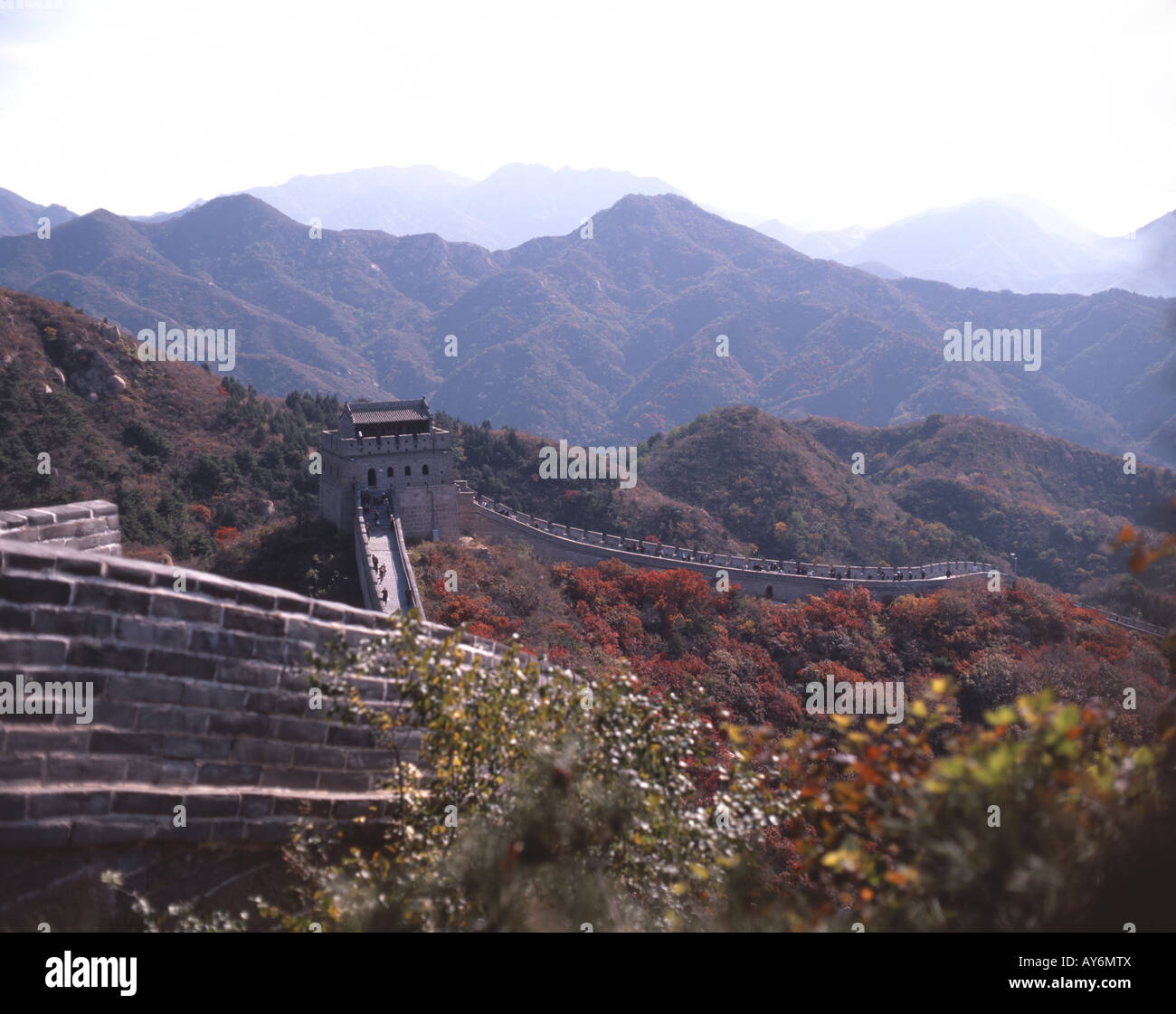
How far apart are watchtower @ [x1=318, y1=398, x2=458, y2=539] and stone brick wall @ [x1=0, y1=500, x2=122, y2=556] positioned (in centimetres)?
2542

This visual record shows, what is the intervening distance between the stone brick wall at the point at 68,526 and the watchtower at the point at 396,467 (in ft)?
83.4

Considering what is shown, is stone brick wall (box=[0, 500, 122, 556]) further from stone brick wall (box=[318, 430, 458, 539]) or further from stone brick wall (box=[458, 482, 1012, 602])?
stone brick wall (box=[458, 482, 1012, 602])

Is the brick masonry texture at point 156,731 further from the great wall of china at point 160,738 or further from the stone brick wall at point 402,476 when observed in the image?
the stone brick wall at point 402,476

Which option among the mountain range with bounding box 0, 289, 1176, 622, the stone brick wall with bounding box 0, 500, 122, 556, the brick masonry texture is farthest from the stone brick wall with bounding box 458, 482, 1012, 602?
the brick masonry texture

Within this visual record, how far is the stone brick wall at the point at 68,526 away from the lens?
7.69 m

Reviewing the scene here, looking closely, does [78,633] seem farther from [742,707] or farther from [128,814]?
[742,707]

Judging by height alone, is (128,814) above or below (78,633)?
below

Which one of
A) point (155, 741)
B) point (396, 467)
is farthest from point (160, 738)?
point (396, 467)

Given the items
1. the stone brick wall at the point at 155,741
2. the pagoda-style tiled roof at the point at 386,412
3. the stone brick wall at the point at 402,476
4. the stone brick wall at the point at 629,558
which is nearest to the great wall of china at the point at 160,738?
the stone brick wall at the point at 155,741

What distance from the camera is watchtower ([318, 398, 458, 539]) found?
34.6 meters
